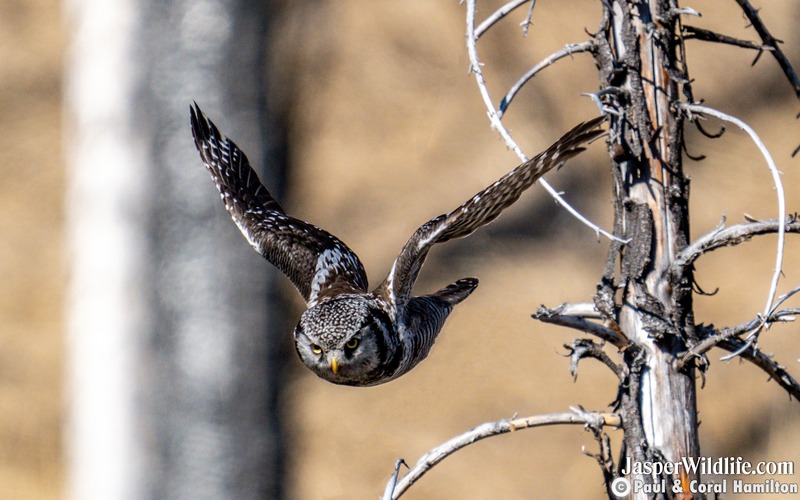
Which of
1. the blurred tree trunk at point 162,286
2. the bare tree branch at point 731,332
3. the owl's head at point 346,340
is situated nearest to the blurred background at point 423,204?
the blurred tree trunk at point 162,286

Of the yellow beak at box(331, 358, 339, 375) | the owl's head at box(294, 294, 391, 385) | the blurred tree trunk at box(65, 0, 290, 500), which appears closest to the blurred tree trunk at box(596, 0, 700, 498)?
the owl's head at box(294, 294, 391, 385)

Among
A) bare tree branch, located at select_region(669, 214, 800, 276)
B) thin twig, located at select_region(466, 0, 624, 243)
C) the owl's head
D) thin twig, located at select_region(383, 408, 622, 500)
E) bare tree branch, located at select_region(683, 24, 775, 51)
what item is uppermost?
bare tree branch, located at select_region(683, 24, 775, 51)

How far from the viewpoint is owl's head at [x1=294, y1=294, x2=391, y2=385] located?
3.32m

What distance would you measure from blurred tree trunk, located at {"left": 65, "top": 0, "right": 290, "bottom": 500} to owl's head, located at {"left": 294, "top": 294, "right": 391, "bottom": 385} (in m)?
0.97

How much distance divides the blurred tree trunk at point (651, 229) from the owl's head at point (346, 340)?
81 centimetres

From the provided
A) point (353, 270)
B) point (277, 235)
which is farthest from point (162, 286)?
point (353, 270)

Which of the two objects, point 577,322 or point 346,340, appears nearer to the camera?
point 577,322

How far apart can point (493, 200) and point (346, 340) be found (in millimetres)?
773

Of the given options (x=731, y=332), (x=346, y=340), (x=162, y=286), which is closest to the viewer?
(x=731, y=332)

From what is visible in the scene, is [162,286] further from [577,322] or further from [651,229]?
[651,229]

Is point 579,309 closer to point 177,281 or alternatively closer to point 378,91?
point 177,281

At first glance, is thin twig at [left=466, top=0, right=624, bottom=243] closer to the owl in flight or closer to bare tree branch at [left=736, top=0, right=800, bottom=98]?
the owl in flight

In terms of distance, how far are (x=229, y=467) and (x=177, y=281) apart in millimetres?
819

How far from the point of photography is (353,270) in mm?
4023
